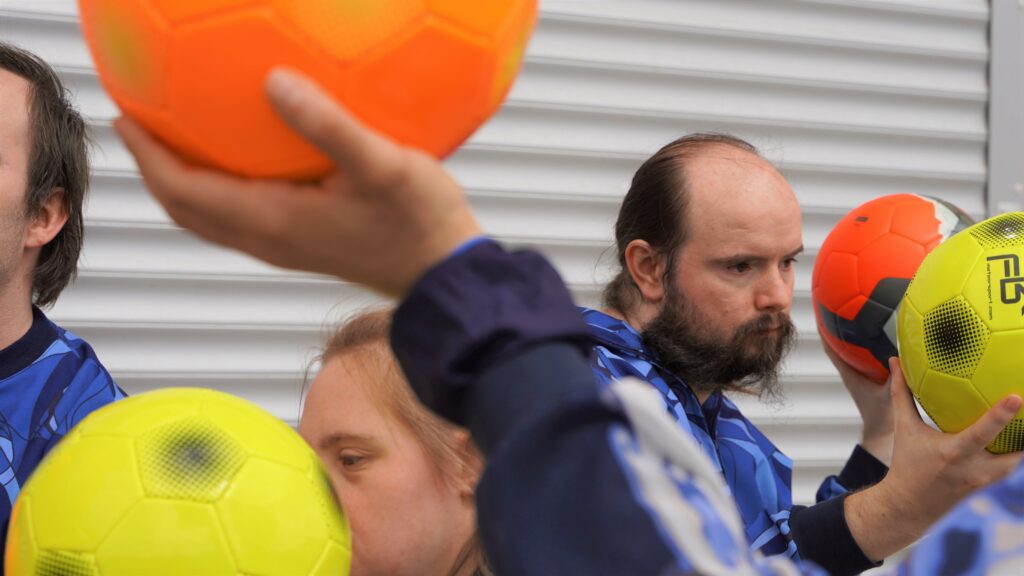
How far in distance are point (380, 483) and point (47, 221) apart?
3.61ft

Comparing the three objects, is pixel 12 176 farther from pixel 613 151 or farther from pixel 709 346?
pixel 613 151

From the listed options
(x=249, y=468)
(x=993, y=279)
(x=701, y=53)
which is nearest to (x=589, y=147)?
(x=701, y=53)

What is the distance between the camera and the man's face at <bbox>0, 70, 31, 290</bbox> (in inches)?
96.5

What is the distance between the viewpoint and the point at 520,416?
2.81ft

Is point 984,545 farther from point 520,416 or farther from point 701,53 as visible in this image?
point 701,53

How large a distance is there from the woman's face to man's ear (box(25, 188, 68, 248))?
0.85 meters

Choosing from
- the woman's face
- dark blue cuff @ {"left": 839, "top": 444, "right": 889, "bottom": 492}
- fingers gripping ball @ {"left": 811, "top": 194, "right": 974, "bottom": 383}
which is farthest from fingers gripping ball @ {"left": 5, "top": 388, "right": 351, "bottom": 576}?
dark blue cuff @ {"left": 839, "top": 444, "right": 889, "bottom": 492}

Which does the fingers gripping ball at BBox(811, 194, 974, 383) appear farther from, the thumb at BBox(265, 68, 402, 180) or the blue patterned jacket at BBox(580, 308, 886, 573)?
the thumb at BBox(265, 68, 402, 180)

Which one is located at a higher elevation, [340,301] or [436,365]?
[436,365]

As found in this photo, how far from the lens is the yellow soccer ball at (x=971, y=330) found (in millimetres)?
2207

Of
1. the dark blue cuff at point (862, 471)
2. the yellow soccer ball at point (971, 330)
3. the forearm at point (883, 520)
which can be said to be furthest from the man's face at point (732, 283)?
the yellow soccer ball at point (971, 330)

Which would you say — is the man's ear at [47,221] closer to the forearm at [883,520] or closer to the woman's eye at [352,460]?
the woman's eye at [352,460]

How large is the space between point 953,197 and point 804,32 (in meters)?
1.04

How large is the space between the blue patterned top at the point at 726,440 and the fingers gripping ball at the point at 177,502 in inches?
54.1
